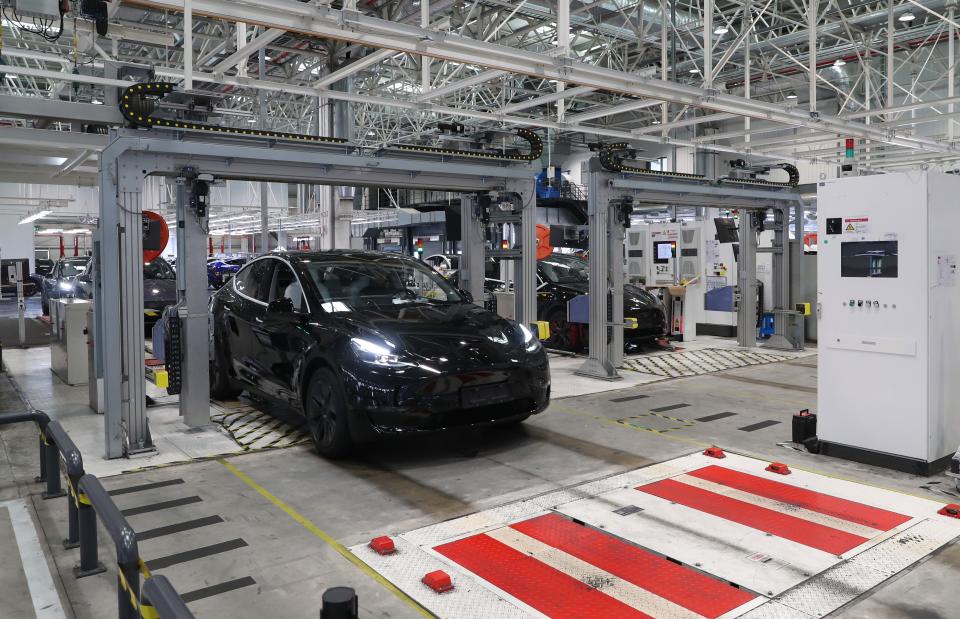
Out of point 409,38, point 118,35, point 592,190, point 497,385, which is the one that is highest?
point 118,35

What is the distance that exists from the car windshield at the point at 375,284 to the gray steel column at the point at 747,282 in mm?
6793

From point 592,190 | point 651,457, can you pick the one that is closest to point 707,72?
point 592,190

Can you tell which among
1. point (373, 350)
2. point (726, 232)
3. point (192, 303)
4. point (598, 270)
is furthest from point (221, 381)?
point (726, 232)

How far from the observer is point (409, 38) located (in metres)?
5.50

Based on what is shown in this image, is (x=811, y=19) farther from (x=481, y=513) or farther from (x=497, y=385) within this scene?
(x=481, y=513)

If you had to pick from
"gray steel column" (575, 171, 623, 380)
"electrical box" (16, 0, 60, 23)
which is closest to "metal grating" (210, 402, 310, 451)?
→ "electrical box" (16, 0, 60, 23)

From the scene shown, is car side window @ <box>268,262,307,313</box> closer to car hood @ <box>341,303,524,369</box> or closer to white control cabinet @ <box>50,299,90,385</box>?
car hood @ <box>341,303,524,369</box>

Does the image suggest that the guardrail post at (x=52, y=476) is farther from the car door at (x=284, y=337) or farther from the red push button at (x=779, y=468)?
the red push button at (x=779, y=468)

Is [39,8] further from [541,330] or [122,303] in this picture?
[541,330]

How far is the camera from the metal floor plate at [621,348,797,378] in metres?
9.37

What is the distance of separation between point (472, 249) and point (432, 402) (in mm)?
3157

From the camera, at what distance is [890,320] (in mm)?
4953

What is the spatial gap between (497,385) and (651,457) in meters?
1.30

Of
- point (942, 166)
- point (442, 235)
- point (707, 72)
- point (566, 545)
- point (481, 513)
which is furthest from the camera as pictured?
point (442, 235)
